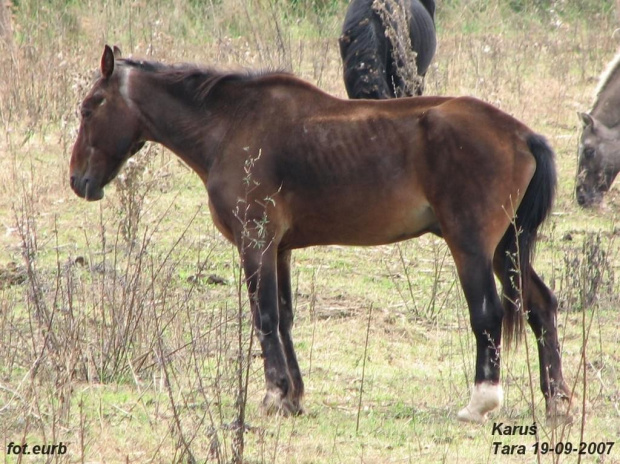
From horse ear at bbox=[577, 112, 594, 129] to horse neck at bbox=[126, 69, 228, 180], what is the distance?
568cm

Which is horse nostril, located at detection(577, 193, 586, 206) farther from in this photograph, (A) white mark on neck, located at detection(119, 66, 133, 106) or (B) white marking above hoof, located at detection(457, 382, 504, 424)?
(A) white mark on neck, located at detection(119, 66, 133, 106)

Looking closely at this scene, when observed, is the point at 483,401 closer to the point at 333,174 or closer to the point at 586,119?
the point at 333,174

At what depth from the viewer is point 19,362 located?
5.11 metres

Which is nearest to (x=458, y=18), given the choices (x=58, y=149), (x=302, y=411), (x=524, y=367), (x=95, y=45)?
(x=95, y=45)

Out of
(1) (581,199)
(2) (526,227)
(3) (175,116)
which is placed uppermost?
(3) (175,116)

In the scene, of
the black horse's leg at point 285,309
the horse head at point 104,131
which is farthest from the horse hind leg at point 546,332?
the horse head at point 104,131

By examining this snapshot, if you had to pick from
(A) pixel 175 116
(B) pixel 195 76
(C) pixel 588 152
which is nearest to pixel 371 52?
(C) pixel 588 152

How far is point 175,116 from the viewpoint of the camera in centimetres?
515

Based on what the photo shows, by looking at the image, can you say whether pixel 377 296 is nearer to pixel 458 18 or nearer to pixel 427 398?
pixel 427 398

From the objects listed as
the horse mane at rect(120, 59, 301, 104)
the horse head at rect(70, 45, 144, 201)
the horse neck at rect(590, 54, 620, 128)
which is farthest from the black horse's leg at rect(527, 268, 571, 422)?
the horse neck at rect(590, 54, 620, 128)

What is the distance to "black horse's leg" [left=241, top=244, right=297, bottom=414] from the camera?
15.9 feet

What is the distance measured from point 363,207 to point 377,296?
2.32 meters

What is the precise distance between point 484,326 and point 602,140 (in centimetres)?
573

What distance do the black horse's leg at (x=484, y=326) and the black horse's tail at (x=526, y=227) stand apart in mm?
100
